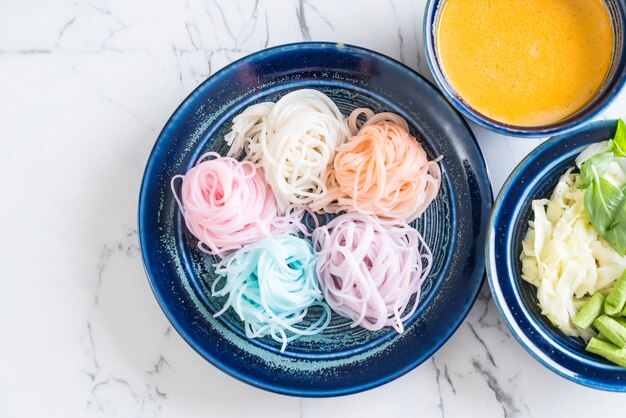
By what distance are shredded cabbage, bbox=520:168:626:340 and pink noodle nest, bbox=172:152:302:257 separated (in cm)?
67

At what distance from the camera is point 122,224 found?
6.69ft

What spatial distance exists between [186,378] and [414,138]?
0.96 metres

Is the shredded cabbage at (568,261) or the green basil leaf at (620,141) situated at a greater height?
the green basil leaf at (620,141)

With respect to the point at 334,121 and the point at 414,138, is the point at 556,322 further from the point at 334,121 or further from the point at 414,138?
the point at 334,121

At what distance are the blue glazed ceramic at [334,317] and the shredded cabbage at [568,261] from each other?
158 mm

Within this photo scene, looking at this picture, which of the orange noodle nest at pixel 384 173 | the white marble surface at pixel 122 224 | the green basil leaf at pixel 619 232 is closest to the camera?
the green basil leaf at pixel 619 232

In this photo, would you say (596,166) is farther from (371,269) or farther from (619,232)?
(371,269)

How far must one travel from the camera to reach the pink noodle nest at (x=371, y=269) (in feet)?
6.08

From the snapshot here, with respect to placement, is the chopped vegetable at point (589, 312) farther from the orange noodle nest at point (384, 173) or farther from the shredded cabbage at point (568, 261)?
the orange noodle nest at point (384, 173)

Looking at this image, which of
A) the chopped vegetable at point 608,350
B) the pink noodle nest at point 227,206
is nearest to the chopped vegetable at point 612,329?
the chopped vegetable at point 608,350

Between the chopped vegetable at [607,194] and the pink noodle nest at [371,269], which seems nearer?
the chopped vegetable at [607,194]

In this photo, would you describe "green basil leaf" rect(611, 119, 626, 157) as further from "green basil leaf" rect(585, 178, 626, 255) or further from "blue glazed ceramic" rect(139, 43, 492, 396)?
"blue glazed ceramic" rect(139, 43, 492, 396)

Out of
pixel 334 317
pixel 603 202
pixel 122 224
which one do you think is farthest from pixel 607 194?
pixel 122 224

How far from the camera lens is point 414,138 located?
192cm
